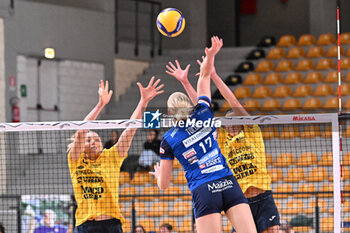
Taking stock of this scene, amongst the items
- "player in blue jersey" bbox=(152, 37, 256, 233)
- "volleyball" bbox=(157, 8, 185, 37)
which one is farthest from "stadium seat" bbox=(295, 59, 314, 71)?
"player in blue jersey" bbox=(152, 37, 256, 233)

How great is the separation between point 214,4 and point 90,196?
1717 cm

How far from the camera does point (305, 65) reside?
1717cm

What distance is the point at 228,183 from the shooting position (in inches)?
242

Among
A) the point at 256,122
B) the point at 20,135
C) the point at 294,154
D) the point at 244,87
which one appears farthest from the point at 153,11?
the point at 256,122

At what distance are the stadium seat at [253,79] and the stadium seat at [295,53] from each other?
1032 mm

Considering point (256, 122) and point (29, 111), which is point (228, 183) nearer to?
point (256, 122)

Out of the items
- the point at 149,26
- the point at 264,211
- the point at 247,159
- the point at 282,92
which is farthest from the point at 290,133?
the point at 264,211

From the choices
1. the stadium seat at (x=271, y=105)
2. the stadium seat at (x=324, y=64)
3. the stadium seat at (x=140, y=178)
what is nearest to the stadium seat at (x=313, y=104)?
the stadium seat at (x=271, y=105)

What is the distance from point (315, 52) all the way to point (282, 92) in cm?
170

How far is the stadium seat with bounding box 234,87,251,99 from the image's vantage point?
16.9 metres

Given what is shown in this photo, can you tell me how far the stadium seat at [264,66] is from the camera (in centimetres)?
1783

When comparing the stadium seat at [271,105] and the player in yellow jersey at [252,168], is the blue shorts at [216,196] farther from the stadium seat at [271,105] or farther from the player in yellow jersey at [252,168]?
the stadium seat at [271,105]

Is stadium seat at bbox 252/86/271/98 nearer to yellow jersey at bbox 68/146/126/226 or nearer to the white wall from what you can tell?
the white wall

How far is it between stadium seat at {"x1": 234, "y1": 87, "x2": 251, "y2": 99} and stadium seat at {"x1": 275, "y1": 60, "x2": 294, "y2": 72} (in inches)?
44.2
